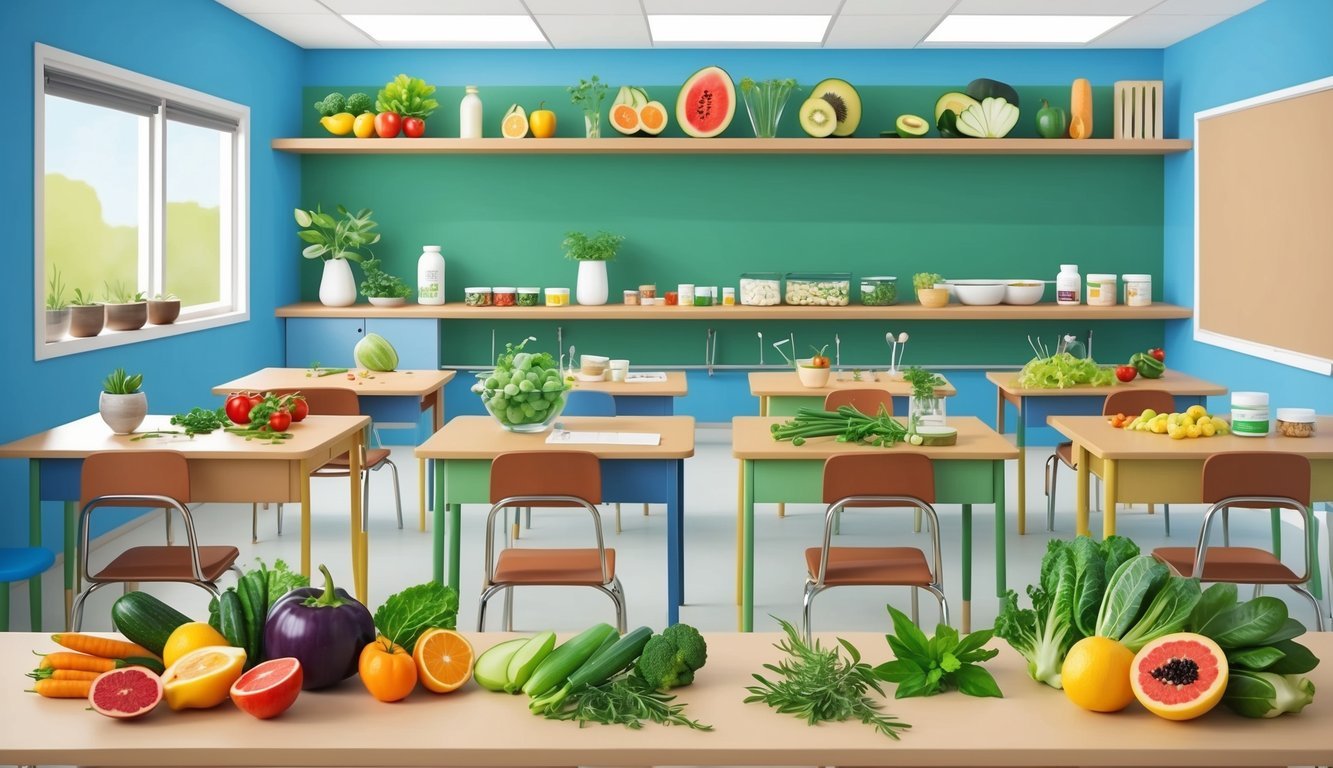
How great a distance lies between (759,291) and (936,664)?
21.0 feet

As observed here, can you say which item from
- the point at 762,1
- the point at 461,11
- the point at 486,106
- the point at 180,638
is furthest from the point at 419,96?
the point at 180,638

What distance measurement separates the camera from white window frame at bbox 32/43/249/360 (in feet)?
16.8

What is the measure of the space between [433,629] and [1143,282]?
23.4 feet

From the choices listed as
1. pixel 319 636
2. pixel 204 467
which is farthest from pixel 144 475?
pixel 319 636

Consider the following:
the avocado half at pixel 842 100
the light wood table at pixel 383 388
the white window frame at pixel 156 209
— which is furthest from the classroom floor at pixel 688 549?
the avocado half at pixel 842 100

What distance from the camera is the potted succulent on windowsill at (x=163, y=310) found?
20.3ft

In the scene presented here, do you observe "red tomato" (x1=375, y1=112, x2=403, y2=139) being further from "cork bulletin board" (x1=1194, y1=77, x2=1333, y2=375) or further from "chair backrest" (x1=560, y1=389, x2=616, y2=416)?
"cork bulletin board" (x1=1194, y1=77, x2=1333, y2=375)

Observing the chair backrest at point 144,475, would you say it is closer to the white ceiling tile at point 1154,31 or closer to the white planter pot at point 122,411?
the white planter pot at point 122,411

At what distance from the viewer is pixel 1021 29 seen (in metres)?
7.67

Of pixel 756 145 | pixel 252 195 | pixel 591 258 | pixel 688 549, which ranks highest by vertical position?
pixel 756 145

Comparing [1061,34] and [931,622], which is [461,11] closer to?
[1061,34]

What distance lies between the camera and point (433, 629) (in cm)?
183

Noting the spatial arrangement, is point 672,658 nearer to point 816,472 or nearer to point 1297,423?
point 816,472

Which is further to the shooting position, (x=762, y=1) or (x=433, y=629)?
(x=762, y=1)
